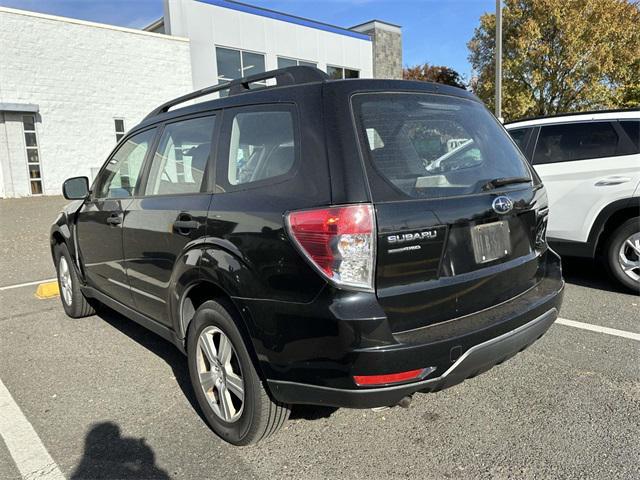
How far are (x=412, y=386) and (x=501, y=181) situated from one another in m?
1.25

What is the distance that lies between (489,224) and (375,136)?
2.48ft

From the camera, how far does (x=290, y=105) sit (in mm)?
2543

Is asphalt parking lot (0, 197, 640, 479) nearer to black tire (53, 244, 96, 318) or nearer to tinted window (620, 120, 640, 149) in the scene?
black tire (53, 244, 96, 318)

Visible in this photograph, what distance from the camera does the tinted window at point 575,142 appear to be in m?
5.38

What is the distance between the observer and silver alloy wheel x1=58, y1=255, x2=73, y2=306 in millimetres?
5062

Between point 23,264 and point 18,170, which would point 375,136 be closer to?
point 23,264

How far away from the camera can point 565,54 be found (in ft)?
73.1

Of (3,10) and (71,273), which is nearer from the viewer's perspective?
(71,273)

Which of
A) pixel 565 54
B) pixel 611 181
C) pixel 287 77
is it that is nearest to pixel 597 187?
pixel 611 181

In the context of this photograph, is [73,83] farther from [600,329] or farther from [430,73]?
[430,73]

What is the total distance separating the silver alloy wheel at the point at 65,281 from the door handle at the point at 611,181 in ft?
17.8

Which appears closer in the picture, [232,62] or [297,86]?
[297,86]

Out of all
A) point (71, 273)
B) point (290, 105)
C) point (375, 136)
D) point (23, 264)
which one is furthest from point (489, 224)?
point (23, 264)

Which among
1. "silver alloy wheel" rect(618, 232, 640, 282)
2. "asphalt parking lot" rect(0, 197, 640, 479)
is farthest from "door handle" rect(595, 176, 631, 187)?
"asphalt parking lot" rect(0, 197, 640, 479)
